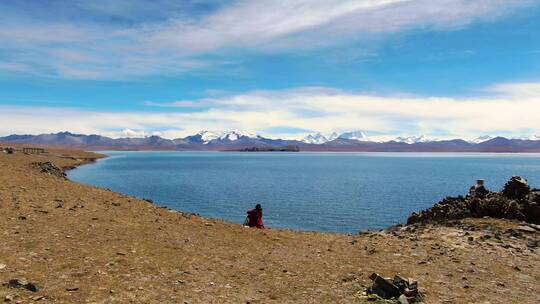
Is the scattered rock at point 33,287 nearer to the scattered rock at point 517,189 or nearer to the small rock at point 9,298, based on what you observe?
the small rock at point 9,298

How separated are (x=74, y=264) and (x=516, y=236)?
24119 millimetres

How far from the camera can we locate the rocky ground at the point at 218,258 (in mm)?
15039

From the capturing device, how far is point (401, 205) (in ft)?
250

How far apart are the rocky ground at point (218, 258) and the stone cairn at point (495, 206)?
7.25 ft

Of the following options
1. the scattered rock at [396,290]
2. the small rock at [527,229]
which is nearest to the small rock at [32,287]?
the scattered rock at [396,290]

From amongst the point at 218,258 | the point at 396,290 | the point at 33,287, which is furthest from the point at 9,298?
the point at 396,290

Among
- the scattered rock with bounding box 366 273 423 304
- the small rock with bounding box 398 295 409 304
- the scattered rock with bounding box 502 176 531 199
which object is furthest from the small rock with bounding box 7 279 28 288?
the scattered rock with bounding box 502 176 531 199

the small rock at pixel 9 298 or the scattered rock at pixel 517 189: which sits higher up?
the scattered rock at pixel 517 189

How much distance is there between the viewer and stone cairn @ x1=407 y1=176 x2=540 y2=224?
3106 cm

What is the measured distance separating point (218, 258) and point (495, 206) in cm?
2211

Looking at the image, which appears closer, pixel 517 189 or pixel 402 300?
pixel 402 300

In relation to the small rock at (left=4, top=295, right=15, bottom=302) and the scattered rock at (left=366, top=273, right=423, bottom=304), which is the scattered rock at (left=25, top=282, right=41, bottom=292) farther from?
the scattered rock at (left=366, top=273, right=423, bottom=304)

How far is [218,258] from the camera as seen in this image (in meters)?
20.1

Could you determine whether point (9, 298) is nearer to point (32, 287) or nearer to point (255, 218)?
point (32, 287)
